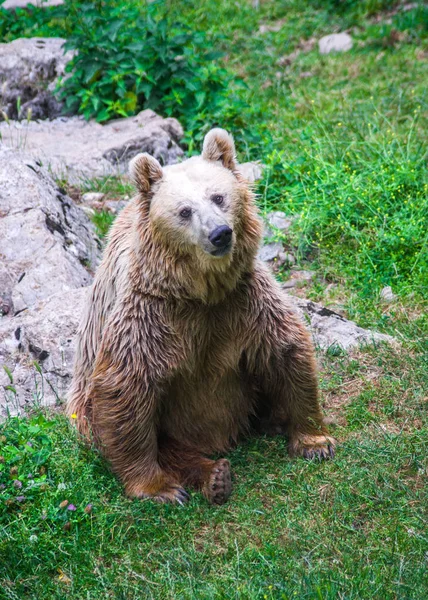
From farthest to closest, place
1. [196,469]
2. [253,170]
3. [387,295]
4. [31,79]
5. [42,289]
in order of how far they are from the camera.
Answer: [31,79] < [253,170] < [387,295] < [42,289] < [196,469]

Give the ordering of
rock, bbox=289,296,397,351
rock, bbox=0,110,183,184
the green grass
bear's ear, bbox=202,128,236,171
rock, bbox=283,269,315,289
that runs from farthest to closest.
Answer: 1. rock, bbox=0,110,183,184
2. rock, bbox=283,269,315,289
3. rock, bbox=289,296,397,351
4. bear's ear, bbox=202,128,236,171
5. the green grass

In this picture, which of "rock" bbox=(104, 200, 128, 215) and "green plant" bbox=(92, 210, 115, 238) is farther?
"rock" bbox=(104, 200, 128, 215)

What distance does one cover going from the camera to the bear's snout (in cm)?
416

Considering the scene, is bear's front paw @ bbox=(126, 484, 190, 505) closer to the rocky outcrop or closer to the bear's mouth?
the rocky outcrop

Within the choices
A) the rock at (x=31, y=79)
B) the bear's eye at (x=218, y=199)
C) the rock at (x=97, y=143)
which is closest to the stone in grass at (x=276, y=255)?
the rock at (x=97, y=143)

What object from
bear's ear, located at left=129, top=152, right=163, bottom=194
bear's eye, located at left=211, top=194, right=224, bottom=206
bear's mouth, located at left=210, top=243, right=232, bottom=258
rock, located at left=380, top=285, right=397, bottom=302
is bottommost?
rock, located at left=380, top=285, right=397, bottom=302

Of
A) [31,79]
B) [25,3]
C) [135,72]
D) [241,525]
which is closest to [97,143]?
[135,72]

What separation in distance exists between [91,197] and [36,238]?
55.2 inches

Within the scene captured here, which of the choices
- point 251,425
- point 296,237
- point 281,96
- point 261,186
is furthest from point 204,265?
point 281,96

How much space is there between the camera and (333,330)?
584 centimetres

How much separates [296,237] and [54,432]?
2.78m

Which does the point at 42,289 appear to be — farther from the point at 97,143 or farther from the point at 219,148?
the point at 97,143

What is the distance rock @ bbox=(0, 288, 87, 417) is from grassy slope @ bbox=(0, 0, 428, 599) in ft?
1.67

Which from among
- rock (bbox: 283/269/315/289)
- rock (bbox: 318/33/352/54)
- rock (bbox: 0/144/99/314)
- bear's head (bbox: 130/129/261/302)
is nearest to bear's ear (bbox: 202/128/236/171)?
bear's head (bbox: 130/129/261/302)
